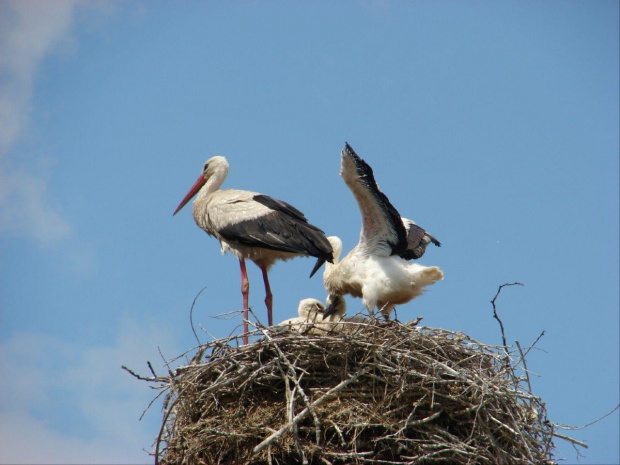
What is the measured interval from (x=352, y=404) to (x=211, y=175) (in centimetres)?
426

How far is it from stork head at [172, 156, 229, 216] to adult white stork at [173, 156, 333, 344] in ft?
0.74

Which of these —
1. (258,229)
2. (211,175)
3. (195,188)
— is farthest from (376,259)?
(195,188)

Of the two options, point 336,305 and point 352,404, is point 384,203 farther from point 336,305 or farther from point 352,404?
point 352,404

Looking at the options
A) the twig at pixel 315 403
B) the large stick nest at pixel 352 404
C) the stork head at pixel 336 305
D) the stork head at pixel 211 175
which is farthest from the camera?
the stork head at pixel 211 175

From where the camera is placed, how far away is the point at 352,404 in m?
5.98

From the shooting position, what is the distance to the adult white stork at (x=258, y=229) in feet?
26.6

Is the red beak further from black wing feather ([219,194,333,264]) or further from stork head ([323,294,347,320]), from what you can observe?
stork head ([323,294,347,320])

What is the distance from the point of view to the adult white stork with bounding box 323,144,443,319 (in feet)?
24.3

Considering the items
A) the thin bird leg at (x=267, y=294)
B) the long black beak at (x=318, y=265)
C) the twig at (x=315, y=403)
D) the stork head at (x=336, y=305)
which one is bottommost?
the twig at (x=315, y=403)

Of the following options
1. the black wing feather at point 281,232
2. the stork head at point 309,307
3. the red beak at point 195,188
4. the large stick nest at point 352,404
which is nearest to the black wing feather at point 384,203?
the black wing feather at point 281,232

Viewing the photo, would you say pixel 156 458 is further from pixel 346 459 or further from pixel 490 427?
pixel 490 427

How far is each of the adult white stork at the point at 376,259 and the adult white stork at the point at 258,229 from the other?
297 millimetres

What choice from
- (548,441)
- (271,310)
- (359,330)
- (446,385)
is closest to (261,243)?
(271,310)

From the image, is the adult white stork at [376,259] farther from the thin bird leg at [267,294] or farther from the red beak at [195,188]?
the red beak at [195,188]
